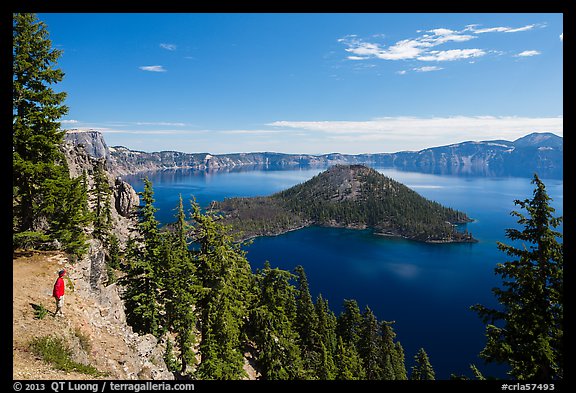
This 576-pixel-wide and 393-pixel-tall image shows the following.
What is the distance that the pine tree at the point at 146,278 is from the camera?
27641 millimetres

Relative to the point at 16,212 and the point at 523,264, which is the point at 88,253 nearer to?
the point at 16,212

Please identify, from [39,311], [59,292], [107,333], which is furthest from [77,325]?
[107,333]

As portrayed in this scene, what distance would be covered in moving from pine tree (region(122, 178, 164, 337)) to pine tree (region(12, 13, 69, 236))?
778 cm

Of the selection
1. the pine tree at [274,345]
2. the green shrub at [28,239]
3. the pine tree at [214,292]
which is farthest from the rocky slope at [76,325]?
the pine tree at [274,345]

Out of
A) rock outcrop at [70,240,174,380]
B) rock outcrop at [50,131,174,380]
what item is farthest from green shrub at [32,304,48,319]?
rock outcrop at [70,240,174,380]

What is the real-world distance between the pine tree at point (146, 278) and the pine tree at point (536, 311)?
25949 millimetres

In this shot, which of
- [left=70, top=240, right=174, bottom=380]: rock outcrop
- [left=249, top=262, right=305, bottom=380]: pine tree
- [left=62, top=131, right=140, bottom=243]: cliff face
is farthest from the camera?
[left=62, top=131, right=140, bottom=243]: cliff face

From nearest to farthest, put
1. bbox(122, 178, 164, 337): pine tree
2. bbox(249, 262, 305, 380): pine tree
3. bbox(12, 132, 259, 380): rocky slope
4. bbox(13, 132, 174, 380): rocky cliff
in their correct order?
1. bbox(12, 132, 259, 380): rocky slope
2. bbox(13, 132, 174, 380): rocky cliff
3. bbox(122, 178, 164, 337): pine tree
4. bbox(249, 262, 305, 380): pine tree

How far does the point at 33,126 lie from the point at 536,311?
29759 millimetres

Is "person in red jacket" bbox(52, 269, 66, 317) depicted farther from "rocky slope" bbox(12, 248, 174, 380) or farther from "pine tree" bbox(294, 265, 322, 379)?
"pine tree" bbox(294, 265, 322, 379)

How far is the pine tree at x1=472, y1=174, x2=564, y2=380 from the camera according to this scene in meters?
11.9

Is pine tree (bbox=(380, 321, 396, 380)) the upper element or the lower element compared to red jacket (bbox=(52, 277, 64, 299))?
lower
